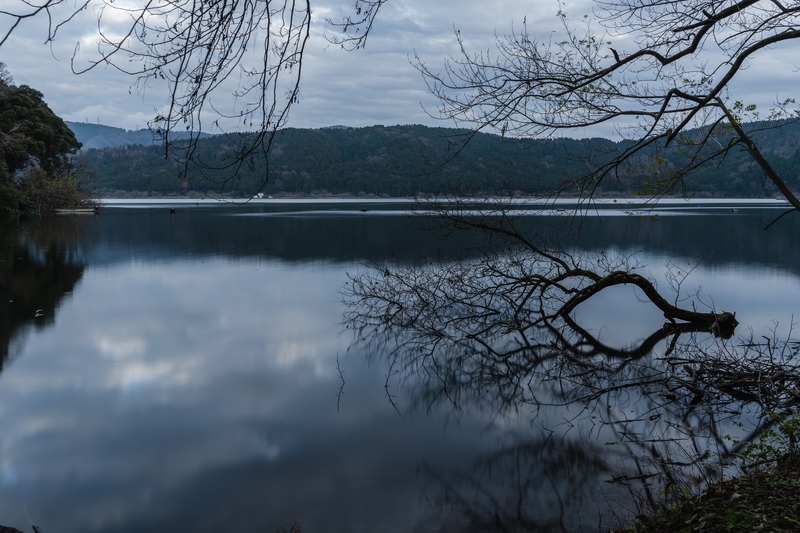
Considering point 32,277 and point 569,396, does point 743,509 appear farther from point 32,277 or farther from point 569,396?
point 32,277

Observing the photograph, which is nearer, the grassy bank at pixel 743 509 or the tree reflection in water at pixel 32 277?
the grassy bank at pixel 743 509

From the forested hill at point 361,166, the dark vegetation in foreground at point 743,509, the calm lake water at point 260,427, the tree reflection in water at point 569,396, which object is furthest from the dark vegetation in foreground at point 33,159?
the dark vegetation in foreground at point 743,509

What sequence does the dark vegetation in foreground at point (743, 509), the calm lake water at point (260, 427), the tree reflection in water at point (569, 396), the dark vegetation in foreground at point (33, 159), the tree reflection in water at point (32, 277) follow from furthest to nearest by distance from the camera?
the dark vegetation in foreground at point (33, 159) → the tree reflection in water at point (32, 277) → the tree reflection in water at point (569, 396) → the calm lake water at point (260, 427) → the dark vegetation in foreground at point (743, 509)

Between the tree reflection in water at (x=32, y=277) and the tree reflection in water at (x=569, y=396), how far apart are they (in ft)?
22.5

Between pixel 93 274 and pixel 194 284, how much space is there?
4.25 metres

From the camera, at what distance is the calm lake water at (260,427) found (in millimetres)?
5879

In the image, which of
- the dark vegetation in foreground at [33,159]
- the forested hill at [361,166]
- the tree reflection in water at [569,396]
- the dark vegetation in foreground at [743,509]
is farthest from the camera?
the forested hill at [361,166]

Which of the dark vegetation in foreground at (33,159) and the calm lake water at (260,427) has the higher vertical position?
the dark vegetation in foreground at (33,159)

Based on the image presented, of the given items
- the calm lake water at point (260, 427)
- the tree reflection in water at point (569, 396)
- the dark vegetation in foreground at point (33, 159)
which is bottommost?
the calm lake water at point (260, 427)

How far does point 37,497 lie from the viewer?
239 inches

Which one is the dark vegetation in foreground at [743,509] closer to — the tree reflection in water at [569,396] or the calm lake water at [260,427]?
the tree reflection in water at [569,396]

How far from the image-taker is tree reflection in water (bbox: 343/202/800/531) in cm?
624

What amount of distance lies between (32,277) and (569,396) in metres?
17.0

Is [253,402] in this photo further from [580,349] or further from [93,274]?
[93,274]
